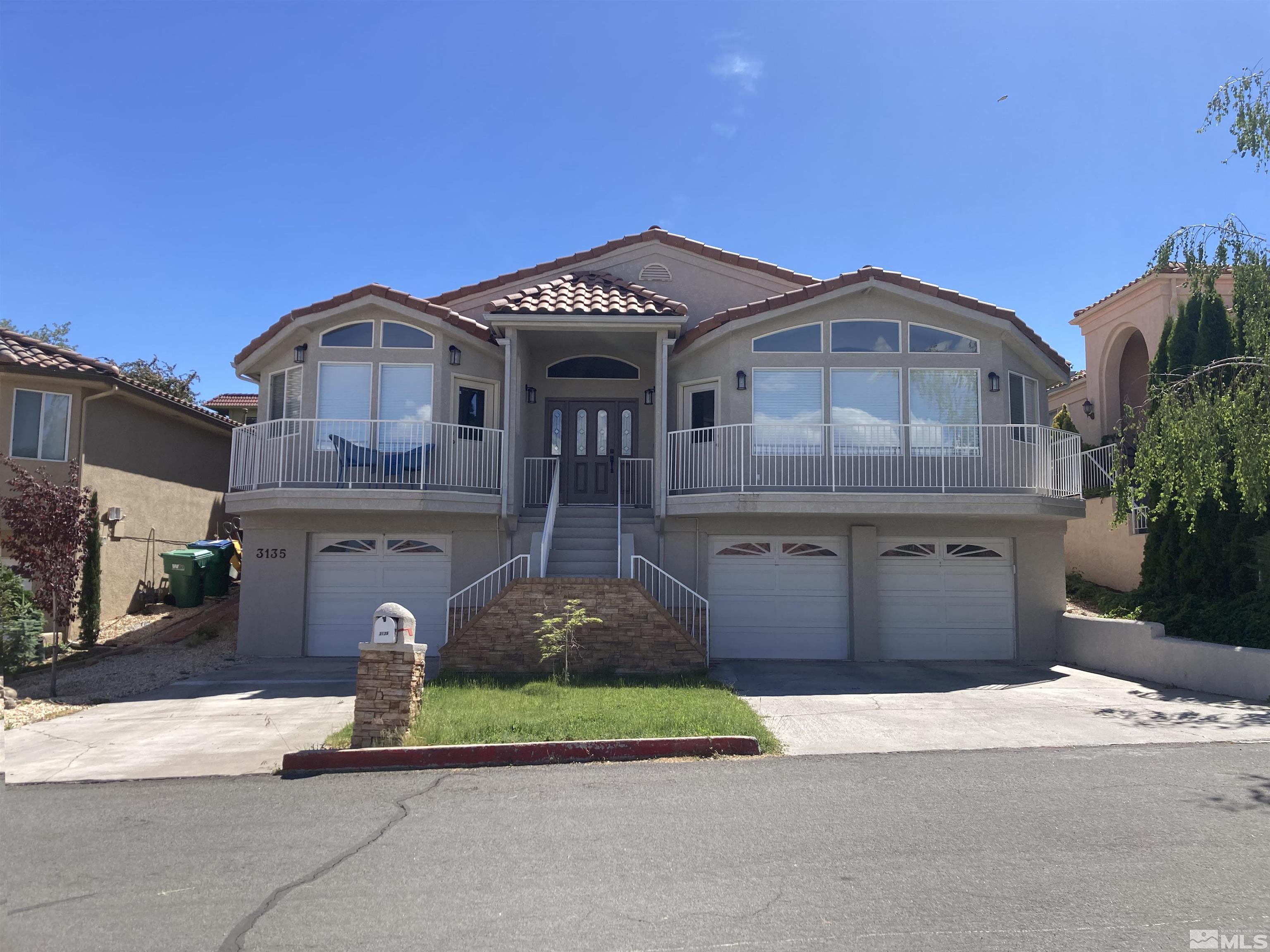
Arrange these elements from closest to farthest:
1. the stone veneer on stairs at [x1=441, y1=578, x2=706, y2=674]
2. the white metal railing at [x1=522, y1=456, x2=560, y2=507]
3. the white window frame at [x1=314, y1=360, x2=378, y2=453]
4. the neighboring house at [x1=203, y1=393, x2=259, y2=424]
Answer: the stone veneer on stairs at [x1=441, y1=578, x2=706, y2=674], the white window frame at [x1=314, y1=360, x2=378, y2=453], the white metal railing at [x1=522, y1=456, x2=560, y2=507], the neighboring house at [x1=203, y1=393, x2=259, y2=424]

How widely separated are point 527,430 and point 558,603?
17.1 ft

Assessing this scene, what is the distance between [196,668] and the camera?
13.8 m

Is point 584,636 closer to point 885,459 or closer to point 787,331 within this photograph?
point 885,459

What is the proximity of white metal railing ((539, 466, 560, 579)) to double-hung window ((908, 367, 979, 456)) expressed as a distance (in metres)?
5.89

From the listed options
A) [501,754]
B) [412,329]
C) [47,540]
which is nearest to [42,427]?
[47,540]

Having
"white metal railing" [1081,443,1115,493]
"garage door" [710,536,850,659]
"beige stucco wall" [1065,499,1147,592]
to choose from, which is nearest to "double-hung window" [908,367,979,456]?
"garage door" [710,536,850,659]

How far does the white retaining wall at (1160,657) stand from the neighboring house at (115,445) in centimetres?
1641

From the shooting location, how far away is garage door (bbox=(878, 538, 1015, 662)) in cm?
1480

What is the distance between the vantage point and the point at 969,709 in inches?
406

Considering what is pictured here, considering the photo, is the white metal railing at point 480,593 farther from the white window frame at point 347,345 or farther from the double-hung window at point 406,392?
the white window frame at point 347,345

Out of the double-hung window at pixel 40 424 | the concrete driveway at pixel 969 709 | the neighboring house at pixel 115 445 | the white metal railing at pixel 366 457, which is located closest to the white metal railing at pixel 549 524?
the white metal railing at pixel 366 457

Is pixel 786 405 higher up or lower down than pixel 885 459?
higher up

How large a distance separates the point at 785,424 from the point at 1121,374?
12.7 meters

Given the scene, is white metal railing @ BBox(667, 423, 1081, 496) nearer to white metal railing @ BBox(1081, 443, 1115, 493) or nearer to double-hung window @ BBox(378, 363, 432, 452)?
white metal railing @ BBox(1081, 443, 1115, 493)
